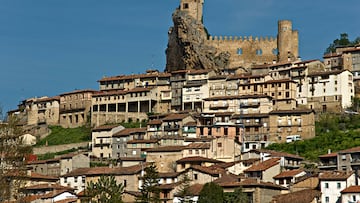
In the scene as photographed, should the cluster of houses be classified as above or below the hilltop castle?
below

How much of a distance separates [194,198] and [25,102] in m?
51.4

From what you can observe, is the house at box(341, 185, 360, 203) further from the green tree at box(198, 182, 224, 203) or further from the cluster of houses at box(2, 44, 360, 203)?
the green tree at box(198, 182, 224, 203)

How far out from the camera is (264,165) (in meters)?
67.1

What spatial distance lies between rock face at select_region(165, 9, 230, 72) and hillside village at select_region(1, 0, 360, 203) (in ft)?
0.56

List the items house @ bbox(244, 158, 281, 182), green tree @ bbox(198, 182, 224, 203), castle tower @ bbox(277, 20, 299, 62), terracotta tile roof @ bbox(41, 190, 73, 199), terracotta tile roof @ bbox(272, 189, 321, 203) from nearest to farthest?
green tree @ bbox(198, 182, 224, 203), terracotta tile roof @ bbox(272, 189, 321, 203), house @ bbox(244, 158, 281, 182), terracotta tile roof @ bbox(41, 190, 73, 199), castle tower @ bbox(277, 20, 299, 62)

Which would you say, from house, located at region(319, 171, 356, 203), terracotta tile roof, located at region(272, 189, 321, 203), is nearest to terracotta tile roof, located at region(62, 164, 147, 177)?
terracotta tile roof, located at region(272, 189, 321, 203)

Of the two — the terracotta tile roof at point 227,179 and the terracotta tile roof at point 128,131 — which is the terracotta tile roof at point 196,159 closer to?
the terracotta tile roof at point 227,179

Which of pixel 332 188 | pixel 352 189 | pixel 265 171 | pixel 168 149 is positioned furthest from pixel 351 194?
pixel 168 149

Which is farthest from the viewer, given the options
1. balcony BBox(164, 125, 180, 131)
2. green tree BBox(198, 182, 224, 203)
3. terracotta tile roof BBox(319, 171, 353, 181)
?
balcony BBox(164, 125, 180, 131)

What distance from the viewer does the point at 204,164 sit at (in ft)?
233

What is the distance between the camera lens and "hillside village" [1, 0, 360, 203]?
64625 millimetres

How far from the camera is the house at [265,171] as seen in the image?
65562 mm

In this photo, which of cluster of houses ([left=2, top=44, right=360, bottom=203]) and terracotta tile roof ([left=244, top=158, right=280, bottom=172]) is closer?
cluster of houses ([left=2, top=44, right=360, bottom=203])

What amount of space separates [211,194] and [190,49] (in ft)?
157
